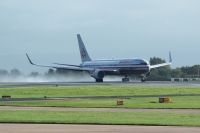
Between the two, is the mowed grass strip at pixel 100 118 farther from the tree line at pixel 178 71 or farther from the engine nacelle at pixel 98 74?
the tree line at pixel 178 71

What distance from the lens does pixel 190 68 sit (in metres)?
177

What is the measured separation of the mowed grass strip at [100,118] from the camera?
31.0 meters

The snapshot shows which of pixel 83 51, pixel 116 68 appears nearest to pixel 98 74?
pixel 116 68

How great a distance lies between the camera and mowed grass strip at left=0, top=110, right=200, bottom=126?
102ft

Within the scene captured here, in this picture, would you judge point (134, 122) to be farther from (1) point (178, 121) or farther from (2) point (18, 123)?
(2) point (18, 123)

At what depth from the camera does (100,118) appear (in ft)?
110

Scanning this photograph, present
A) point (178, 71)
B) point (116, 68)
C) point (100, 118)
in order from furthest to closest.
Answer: point (178, 71)
point (116, 68)
point (100, 118)

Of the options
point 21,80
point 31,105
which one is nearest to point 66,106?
point 31,105

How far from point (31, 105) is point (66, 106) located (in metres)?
2.82

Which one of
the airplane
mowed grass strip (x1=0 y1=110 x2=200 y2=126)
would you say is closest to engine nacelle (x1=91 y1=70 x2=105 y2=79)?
the airplane

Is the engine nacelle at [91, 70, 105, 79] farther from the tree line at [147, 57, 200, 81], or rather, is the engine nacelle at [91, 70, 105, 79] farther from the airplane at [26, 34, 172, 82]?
the tree line at [147, 57, 200, 81]
